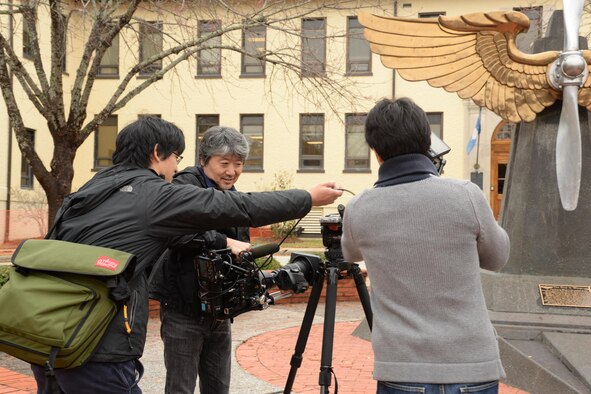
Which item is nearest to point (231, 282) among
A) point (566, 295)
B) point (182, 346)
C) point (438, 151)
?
point (182, 346)

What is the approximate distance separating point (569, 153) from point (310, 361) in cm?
303

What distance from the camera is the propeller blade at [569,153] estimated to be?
570cm

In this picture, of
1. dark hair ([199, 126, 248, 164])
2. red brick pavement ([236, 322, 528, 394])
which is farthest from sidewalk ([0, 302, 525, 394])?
dark hair ([199, 126, 248, 164])

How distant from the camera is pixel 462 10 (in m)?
21.0

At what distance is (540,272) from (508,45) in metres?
2.28

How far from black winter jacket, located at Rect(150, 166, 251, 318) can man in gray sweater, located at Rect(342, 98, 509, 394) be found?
0.89m

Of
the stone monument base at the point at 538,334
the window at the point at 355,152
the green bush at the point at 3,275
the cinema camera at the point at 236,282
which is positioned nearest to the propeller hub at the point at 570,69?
the stone monument base at the point at 538,334

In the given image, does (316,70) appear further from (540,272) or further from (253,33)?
(540,272)

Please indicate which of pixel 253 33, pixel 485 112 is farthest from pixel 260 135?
pixel 253 33

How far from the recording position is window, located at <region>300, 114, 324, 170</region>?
73.5 feet

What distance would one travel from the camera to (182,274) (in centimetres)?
274

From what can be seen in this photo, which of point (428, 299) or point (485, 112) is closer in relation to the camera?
point (428, 299)

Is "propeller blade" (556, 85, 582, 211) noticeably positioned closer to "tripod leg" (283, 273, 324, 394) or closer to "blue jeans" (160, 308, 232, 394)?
"tripod leg" (283, 273, 324, 394)

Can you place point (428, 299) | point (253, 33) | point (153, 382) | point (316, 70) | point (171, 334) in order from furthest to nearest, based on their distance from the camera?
point (253, 33), point (316, 70), point (153, 382), point (171, 334), point (428, 299)
